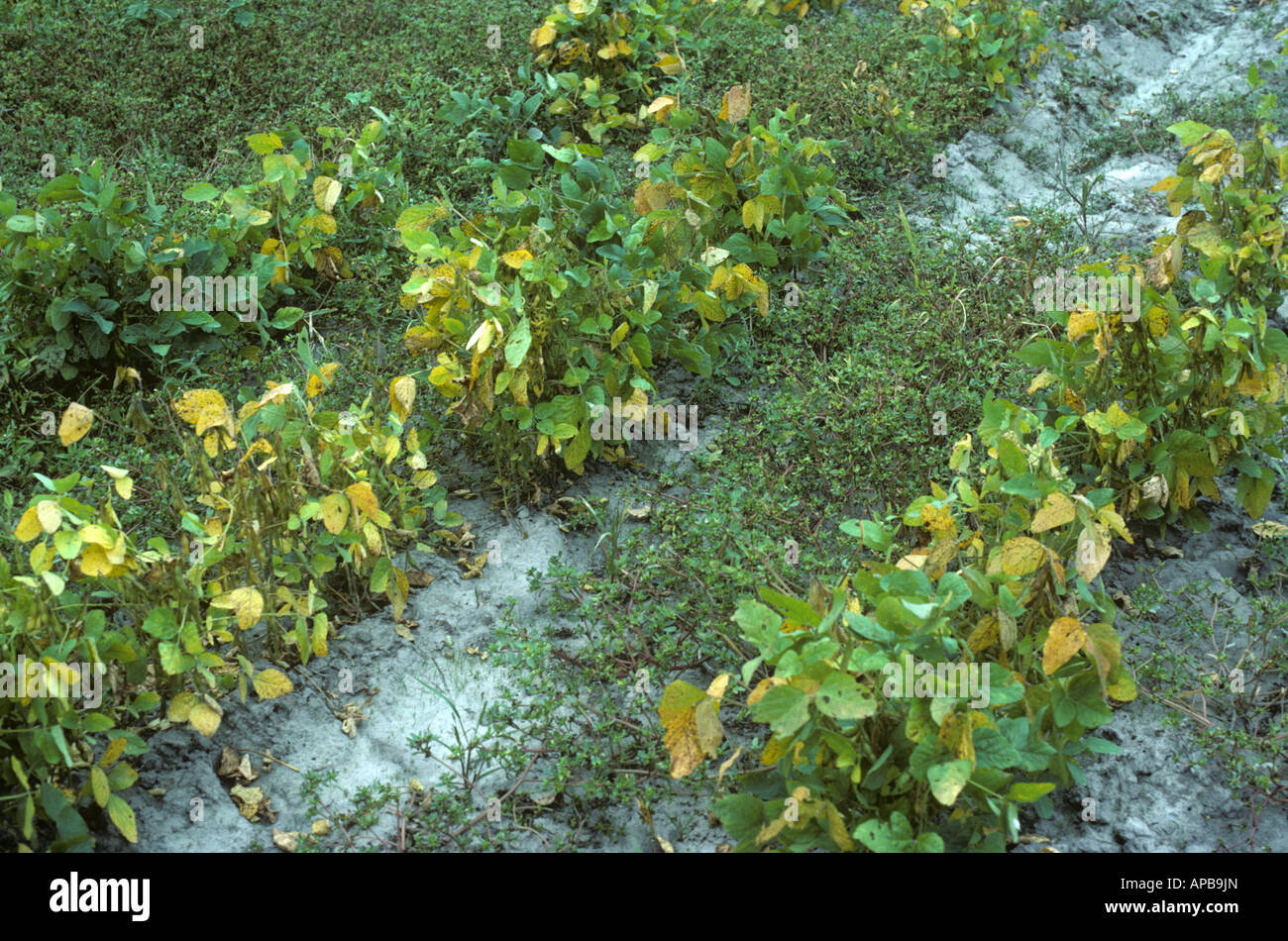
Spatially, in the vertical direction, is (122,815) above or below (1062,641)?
below

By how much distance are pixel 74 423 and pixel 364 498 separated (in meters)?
0.79

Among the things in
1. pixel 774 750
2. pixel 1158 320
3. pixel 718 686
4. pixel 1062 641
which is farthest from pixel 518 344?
pixel 1158 320

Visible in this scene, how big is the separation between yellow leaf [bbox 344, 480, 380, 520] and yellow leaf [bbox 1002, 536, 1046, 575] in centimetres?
160

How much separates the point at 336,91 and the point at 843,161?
8.45 feet

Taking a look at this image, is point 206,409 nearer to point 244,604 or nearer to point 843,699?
point 244,604

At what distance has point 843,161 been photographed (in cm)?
503

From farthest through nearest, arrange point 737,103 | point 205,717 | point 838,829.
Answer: point 737,103 → point 205,717 → point 838,829

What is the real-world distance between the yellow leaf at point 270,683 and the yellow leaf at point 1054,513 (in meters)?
1.88

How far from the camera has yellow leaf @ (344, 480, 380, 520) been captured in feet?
9.11

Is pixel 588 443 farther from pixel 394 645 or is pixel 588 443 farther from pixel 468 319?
pixel 394 645

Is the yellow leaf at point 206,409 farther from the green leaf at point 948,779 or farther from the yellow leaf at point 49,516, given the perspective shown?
the green leaf at point 948,779

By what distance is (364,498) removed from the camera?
279cm
